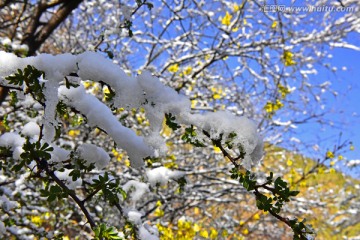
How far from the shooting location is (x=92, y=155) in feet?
3.83

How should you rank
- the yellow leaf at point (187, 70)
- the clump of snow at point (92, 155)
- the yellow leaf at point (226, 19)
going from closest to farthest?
the clump of snow at point (92, 155)
the yellow leaf at point (226, 19)
the yellow leaf at point (187, 70)

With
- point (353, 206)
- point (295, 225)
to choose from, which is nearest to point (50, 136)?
point (295, 225)

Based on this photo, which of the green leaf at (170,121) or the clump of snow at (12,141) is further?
the clump of snow at (12,141)

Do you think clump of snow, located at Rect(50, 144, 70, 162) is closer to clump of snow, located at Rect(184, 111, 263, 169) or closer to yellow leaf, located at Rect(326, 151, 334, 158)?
clump of snow, located at Rect(184, 111, 263, 169)

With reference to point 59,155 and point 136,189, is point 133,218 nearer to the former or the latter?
point 59,155

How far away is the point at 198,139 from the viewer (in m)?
1.00

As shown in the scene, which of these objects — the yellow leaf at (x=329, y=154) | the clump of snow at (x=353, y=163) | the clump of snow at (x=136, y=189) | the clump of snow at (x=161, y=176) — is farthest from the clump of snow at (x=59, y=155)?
the clump of snow at (x=353, y=163)

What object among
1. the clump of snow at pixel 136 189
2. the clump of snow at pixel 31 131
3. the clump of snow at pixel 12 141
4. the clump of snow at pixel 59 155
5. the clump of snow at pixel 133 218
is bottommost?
the clump of snow at pixel 133 218

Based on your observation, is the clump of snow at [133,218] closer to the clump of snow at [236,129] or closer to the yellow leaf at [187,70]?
the clump of snow at [236,129]

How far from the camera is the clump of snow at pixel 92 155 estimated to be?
1151 mm

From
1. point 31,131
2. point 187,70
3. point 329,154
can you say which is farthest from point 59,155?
point 187,70

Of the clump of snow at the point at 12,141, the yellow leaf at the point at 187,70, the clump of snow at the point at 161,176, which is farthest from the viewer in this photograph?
the yellow leaf at the point at 187,70

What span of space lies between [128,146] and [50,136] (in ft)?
0.74

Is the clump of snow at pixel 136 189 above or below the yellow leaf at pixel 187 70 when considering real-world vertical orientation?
below
